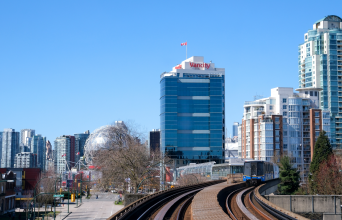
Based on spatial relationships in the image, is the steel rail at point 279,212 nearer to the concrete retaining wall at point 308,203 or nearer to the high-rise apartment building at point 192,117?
the concrete retaining wall at point 308,203

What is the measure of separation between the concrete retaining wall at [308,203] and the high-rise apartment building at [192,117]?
11138cm

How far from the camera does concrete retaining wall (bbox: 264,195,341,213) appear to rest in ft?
173

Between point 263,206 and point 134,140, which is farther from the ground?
point 134,140

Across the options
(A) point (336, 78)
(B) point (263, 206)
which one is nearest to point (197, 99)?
(A) point (336, 78)

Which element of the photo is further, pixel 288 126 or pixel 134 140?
pixel 288 126

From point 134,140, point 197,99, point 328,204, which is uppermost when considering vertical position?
point 197,99

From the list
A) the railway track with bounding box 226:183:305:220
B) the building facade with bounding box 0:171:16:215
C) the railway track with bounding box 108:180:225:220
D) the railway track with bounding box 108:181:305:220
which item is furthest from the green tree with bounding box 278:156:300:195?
the building facade with bounding box 0:171:16:215

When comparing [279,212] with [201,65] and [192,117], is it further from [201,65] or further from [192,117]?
[201,65]

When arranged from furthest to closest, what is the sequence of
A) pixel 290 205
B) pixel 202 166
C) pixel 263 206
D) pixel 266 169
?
pixel 202 166 → pixel 266 169 → pixel 290 205 → pixel 263 206

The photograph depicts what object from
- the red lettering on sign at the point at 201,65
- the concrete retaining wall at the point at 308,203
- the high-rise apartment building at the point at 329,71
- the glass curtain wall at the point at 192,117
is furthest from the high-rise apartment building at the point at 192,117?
the concrete retaining wall at the point at 308,203

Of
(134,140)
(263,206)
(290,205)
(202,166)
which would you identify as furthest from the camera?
(202,166)

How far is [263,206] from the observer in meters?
39.3

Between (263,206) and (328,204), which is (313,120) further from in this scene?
(263,206)

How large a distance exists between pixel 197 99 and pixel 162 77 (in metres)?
17.2
